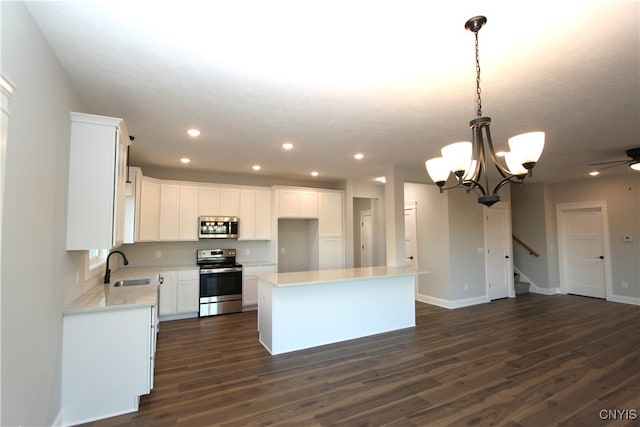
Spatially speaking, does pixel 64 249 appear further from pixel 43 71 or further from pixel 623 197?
pixel 623 197

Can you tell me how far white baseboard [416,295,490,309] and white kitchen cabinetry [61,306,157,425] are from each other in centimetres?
512

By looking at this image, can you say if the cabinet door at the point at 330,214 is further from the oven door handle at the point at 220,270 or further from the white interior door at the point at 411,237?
the oven door handle at the point at 220,270

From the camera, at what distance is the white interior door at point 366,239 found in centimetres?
823

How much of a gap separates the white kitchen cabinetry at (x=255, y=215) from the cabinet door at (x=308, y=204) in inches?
26.0

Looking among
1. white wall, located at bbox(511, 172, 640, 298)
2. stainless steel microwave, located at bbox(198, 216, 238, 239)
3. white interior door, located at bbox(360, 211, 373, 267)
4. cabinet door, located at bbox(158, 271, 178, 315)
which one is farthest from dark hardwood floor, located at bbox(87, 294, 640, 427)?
white interior door, located at bbox(360, 211, 373, 267)

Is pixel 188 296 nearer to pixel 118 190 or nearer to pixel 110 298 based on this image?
pixel 110 298

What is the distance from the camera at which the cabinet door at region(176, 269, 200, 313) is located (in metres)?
5.11

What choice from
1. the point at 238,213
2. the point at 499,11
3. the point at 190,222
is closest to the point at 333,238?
the point at 238,213

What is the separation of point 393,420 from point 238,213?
436 cm

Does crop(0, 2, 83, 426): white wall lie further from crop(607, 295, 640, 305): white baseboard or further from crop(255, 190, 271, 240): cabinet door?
crop(607, 295, 640, 305): white baseboard

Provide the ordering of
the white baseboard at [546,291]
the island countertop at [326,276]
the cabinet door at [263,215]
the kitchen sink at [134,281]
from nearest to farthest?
the island countertop at [326,276]
the kitchen sink at [134,281]
the cabinet door at [263,215]
the white baseboard at [546,291]

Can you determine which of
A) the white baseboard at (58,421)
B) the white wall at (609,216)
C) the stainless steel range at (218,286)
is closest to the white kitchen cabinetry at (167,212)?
the stainless steel range at (218,286)

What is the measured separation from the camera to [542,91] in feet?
8.46

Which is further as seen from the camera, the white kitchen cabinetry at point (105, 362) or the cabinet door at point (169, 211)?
the cabinet door at point (169, 211)
